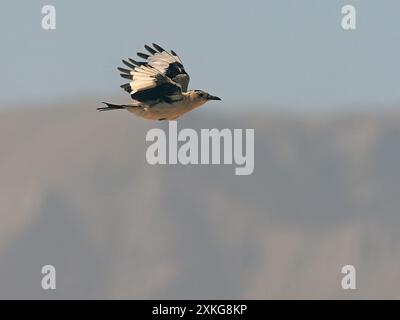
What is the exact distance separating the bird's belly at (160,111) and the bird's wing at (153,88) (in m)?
0.21

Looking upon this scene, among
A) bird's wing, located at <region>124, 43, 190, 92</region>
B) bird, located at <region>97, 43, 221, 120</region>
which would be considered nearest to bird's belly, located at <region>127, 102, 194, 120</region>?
bird, located at <region>97, 43, 221, 120</region>

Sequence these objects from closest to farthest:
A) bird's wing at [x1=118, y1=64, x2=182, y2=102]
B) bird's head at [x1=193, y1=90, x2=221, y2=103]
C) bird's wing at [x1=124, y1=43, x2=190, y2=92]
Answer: bird's wing at [x1=118, y1=64, x2=182, y2=102] < bird's head at [x1=193, y1=90, x2=221, y2=103] < bird's wing at [x1=124, y1=43, x2=190, y2=92]

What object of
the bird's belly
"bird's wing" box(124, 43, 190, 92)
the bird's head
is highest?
"bird's wing" box(124, 43, 190, 92)

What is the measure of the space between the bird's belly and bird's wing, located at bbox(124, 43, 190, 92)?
2399mm

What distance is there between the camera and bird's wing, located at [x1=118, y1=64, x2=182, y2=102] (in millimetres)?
34750

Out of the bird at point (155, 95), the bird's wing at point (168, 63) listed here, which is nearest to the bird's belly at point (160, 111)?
the bird at point (155, 95)

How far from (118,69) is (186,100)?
1982mm

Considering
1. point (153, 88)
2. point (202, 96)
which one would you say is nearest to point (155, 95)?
point (153, 88)

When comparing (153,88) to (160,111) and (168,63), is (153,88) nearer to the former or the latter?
(160,111)

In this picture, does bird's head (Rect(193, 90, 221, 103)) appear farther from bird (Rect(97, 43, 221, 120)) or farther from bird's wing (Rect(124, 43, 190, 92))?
bird's wing (Rect(124, 43, 190, 92))

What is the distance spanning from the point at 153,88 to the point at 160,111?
2.31 ft
